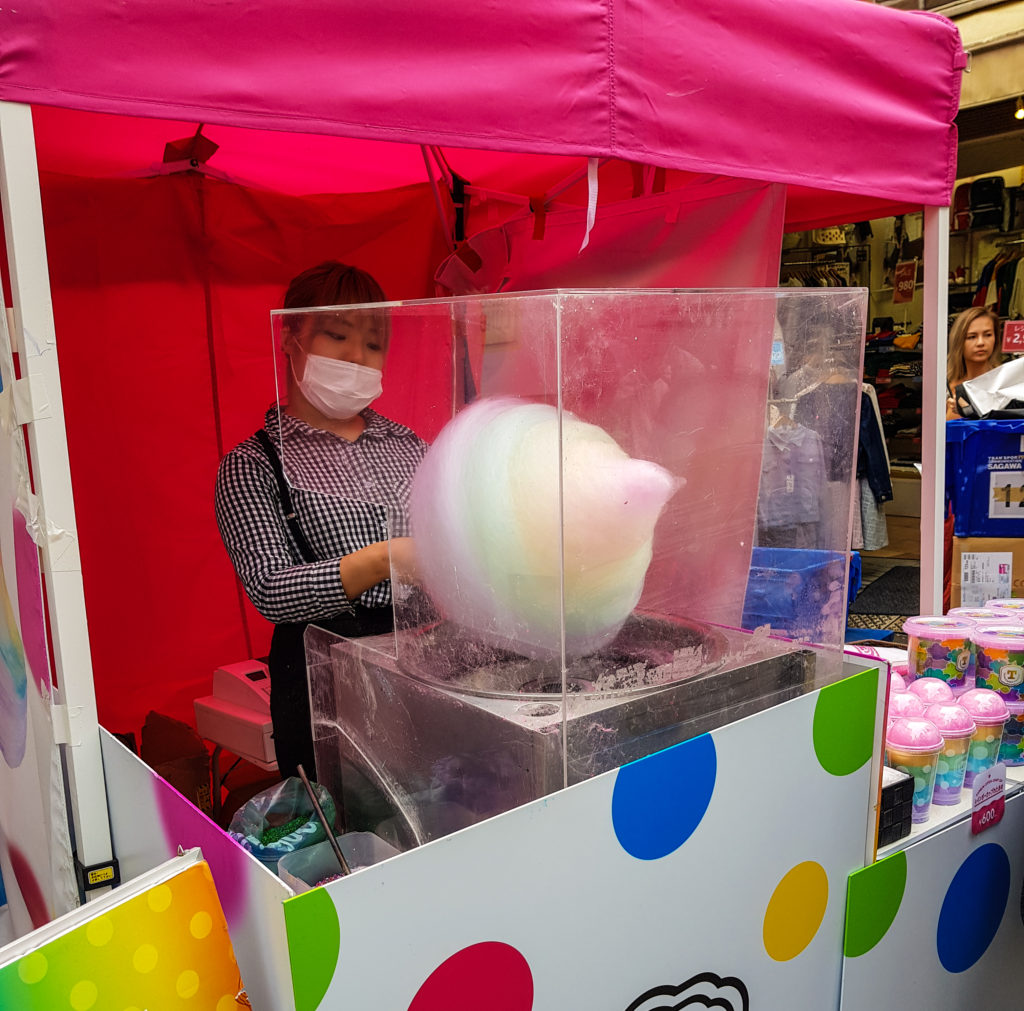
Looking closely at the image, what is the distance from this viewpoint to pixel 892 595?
5176mm

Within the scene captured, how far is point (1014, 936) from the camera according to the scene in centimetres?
160

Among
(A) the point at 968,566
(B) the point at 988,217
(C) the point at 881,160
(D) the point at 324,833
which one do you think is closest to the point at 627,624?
(D) the point at 324,833

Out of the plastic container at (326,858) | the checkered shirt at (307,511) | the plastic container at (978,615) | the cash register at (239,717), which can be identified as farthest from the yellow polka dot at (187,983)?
the plastic container at (978,615)

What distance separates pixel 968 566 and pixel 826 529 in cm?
229

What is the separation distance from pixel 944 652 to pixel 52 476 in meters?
1.48

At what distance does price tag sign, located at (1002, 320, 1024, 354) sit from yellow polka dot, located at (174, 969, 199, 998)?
430cm

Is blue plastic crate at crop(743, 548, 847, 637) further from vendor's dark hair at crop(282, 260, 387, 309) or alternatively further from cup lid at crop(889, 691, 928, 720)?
vendor's dark hair at crop(282, 260, 387, 309)

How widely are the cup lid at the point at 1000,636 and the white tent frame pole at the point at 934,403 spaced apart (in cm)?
35

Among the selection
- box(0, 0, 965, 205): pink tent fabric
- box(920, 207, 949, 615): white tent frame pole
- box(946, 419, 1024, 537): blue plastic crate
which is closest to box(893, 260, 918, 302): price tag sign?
box(946, 419, 1024, 537): blue plastic crate

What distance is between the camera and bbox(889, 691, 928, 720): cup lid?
1.45 m

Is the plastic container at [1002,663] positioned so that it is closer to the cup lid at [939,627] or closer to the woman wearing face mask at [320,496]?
the cup lid at [939,627]

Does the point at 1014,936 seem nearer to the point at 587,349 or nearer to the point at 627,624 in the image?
the point at 627,624

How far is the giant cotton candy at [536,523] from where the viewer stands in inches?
35.8

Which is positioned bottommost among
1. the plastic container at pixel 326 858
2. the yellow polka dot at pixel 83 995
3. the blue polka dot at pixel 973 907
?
the blue polka dot at pixel 973 907
